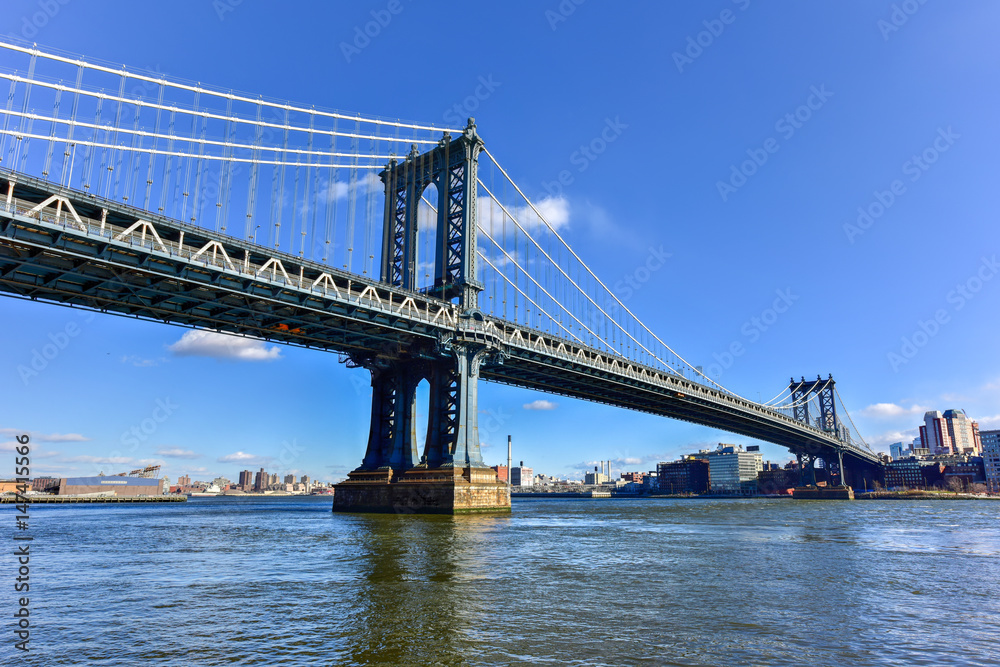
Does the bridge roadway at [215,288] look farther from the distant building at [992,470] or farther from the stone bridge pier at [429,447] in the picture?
the distant building at [992,470]

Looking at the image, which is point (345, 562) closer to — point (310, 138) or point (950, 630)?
point (950, 630)

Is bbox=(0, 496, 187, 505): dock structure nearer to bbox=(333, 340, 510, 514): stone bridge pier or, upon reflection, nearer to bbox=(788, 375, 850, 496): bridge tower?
bbox=(333, 340, 510, 514): stone bridge pier

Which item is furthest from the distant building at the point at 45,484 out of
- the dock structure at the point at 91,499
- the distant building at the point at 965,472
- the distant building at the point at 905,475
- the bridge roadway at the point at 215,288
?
the distant building at the point at 965,472

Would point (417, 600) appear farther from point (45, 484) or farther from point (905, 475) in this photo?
point (905, 475)

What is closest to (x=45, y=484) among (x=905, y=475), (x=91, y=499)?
(x=91, y=499)

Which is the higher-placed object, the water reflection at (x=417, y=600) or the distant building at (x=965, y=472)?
the distant building at (x=965, y=472)
